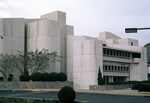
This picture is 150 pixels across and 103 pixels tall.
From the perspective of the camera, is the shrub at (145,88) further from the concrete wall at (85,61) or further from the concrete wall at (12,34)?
the concrete wall at (12,34)

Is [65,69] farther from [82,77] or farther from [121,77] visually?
[121,77]

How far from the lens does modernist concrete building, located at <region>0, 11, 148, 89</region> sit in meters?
56.9

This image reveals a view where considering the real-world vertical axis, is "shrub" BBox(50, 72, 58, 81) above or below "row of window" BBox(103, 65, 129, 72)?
below

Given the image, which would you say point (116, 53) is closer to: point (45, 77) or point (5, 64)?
point (45, 77)

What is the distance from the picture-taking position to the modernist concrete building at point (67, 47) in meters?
56.9

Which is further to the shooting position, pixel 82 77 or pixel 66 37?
pixel 66 37

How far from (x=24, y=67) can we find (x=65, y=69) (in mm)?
9575

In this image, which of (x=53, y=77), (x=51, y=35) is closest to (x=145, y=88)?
(x=53, y=77)

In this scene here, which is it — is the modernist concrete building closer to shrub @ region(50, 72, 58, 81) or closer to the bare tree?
the bare tree

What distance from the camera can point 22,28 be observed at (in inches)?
2445

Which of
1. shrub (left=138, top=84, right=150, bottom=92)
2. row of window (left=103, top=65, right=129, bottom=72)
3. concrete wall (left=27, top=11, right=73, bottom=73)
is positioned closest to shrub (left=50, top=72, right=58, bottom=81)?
concrete wall (left=27, top=11, right=73, bottom=73)

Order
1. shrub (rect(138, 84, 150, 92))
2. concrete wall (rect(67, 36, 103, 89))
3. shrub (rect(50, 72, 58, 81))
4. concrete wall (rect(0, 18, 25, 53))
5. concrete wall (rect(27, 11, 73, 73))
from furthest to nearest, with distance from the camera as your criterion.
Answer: concrete wall (rect(0, 18, 25, 53)), concrete wall (rect(27, 11, 73, 73)), concrete wall (rect(67, 36, 103, 89)), shrub (rect(50, 72, 58, 81)), shrub (rect(138, 84, 150, 92))

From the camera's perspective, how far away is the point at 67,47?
64.2 metres

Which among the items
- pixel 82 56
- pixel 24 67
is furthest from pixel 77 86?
pixel 24 67
